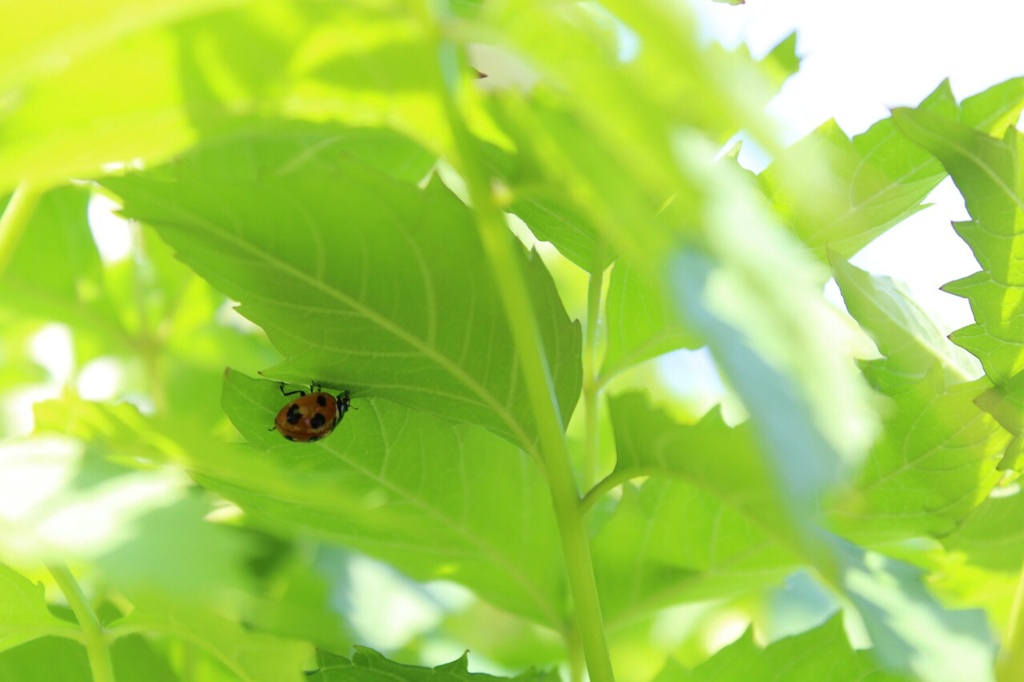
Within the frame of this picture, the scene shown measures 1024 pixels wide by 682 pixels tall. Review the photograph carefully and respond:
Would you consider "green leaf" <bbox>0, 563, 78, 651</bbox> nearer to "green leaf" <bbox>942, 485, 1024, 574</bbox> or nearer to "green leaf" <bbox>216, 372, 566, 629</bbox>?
"green leaf" <bbox>216, 372, 566, 629</bbox>

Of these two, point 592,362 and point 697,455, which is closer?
point 697,455

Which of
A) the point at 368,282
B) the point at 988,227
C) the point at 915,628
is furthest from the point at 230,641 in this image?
the point at 988,227

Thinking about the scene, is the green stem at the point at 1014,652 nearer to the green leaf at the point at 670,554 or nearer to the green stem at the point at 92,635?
the green leaf at the point at 670,554

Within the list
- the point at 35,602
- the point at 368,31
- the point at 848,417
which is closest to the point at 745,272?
the point at 848,417

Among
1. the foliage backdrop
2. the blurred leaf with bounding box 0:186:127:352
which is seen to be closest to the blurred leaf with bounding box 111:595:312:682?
the foliage backdrop

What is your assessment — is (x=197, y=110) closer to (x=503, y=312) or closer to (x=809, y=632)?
(x=503, y=312)

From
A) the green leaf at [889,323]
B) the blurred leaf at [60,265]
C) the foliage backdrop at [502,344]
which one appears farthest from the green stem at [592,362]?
the blurred leaf at [60,265]

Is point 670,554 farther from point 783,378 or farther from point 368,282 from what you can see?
point 783,378
